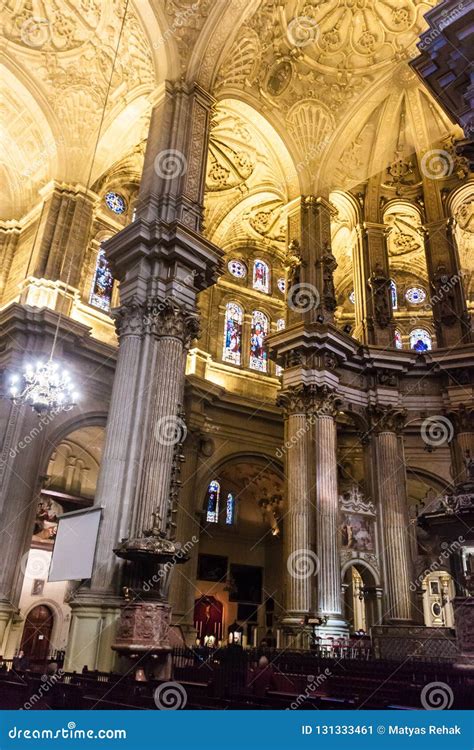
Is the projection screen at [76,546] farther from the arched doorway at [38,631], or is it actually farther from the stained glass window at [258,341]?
the stained glass window at [258,341]

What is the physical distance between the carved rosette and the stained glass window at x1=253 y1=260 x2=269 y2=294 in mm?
10452

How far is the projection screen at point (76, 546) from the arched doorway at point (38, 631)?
11.0m

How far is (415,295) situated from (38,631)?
21.2m

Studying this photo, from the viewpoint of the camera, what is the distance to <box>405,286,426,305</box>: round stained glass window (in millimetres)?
26636

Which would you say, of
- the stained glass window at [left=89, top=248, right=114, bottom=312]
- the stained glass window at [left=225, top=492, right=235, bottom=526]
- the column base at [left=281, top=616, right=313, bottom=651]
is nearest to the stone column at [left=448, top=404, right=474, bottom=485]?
the column base at [left=281, top=616, right=313, bottom=651]

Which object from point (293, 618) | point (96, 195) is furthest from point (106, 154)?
point (293, 618)

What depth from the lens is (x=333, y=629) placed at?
14.4 metres

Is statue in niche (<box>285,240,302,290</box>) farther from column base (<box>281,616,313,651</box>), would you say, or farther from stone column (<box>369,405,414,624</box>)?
column base (<box>281,616,313,651</box>)

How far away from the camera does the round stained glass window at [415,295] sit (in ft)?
87.4

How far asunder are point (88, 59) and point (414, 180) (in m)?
12.6

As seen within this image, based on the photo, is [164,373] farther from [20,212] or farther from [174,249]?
[20,212]

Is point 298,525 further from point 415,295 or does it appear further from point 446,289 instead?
point 415,295

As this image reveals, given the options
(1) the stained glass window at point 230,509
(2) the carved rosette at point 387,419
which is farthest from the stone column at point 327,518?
(1) the stained glass window at point 230,509

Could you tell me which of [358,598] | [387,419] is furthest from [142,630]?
[358,598]
